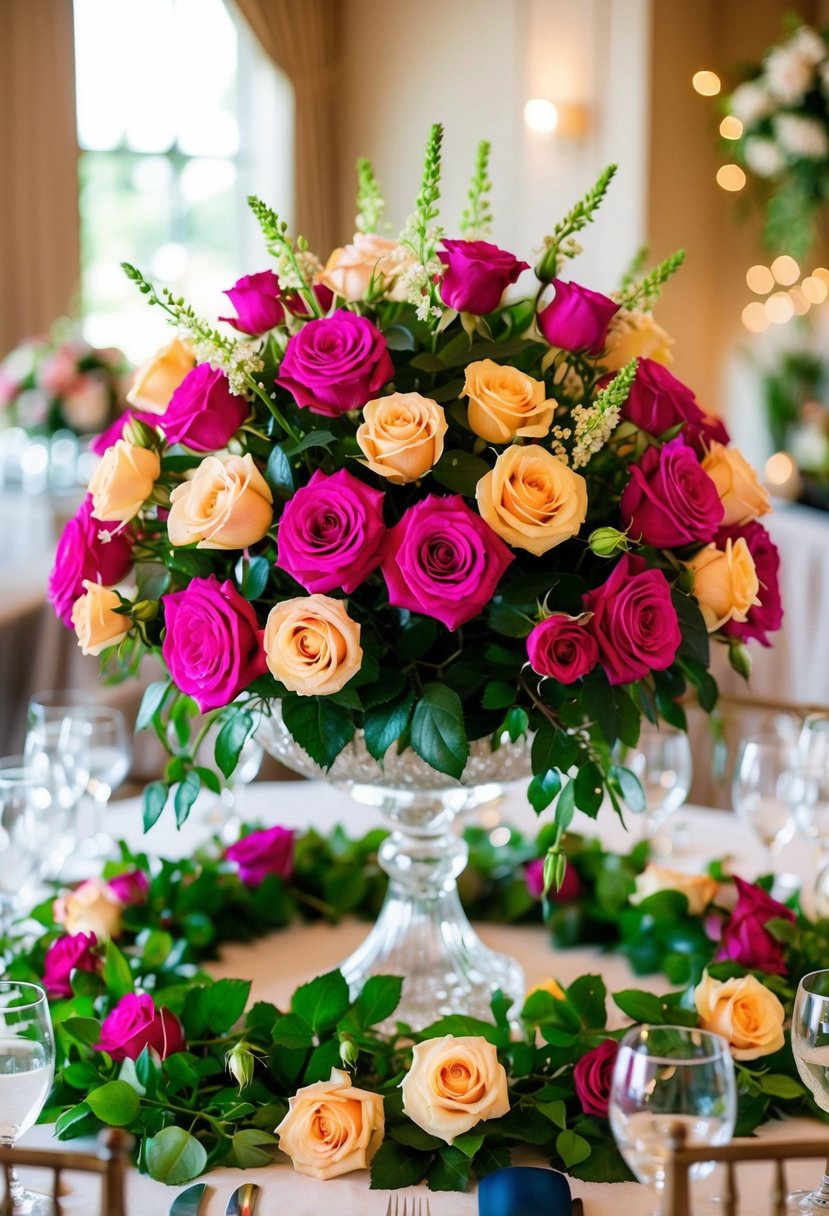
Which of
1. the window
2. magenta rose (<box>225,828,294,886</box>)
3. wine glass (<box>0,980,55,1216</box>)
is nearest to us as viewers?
wine glass (<box>0,980,55,1216</box>)

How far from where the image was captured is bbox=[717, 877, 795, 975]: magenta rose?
48.0 inches

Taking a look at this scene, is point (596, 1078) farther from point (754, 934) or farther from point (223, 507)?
point (223, 507)

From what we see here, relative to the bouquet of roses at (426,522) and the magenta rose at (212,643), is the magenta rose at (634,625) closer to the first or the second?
the bouquet of roses at (426,522)

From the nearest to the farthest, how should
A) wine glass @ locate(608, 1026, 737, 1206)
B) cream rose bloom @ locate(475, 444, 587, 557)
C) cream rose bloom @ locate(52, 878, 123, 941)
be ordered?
wine glass @ locate(608, 1026, 737, 1206) → cream rose bloom @ locate(475, 444, 587, 557) → cream rose bloom @ locate(52, 878, 123, 941)

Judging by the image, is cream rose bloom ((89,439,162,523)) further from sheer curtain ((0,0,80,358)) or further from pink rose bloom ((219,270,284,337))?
sheer curtain ((0,0,80,358))

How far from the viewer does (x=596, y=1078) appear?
99cm

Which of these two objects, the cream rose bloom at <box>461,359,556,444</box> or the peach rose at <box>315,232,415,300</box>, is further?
the peach rose at <box>315,232,415,300</box>

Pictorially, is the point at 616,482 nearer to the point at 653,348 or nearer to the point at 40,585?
the point at 653,348

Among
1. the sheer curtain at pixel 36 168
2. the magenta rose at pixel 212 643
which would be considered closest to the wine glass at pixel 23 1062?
the magenta rose at pixel 212 643

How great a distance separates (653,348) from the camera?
121 cm

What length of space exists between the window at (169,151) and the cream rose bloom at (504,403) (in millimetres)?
6119

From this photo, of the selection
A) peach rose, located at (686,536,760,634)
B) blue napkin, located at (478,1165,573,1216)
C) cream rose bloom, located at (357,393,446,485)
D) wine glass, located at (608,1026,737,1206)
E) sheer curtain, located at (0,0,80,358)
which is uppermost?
sheer curtain, located at (0,0,80,358)

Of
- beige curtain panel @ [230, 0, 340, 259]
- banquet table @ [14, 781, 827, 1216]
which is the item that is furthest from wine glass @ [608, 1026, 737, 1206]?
beige curtain panel @ [230, 0, 340, 259]

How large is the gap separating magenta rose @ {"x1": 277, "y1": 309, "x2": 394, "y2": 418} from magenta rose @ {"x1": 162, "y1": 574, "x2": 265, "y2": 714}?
0.54 ft
